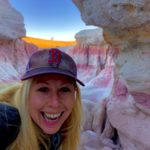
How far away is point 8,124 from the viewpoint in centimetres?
88

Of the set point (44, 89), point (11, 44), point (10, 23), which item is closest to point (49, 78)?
point (44, 89)

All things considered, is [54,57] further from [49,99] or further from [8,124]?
[8,124]

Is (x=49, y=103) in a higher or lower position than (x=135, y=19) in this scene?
lower

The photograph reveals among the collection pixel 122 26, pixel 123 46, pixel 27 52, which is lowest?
pixel 27 52

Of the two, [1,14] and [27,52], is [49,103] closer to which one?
[1,14]

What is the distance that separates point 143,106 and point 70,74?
1.20m

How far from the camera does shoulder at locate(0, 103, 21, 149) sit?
34.1 inches

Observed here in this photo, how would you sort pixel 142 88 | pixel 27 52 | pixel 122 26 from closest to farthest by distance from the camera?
1. pixel 122 26
2. pixel 142 88
3. pixel 27 52

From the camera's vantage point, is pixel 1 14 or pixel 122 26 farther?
pixel 1 14

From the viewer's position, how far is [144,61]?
6.46 ft

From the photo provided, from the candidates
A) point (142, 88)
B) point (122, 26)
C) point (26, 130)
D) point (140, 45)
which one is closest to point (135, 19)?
point (122, 26)

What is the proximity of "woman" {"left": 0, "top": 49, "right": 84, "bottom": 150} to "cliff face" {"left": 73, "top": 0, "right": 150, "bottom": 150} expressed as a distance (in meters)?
0.85

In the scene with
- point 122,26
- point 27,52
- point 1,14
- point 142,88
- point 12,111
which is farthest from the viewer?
point 27,52

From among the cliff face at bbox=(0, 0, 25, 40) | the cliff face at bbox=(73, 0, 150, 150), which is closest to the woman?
the cliff face at bbox=(73, 0, 150, 150)
